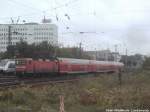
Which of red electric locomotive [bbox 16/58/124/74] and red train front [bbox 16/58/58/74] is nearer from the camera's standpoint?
red train front [bbox 16/58/58/74]

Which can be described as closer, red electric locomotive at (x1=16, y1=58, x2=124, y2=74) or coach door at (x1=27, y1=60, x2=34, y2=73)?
coach door at (x1=27, y1=60, x2=34, y2=73)

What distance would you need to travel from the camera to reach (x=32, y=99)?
21766 millimetres

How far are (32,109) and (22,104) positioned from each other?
8.11 feet

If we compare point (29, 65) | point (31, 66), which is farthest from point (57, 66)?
point (29, 65)

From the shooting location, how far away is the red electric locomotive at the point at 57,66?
51.3m

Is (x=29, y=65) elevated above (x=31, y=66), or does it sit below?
above

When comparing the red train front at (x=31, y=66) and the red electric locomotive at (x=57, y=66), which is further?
the red electric locomotive at (x=57, y=66)

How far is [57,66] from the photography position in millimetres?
56688

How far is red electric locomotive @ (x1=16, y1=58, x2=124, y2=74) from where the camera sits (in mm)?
51312

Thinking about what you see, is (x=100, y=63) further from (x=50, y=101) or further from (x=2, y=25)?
(x=50, y=101)

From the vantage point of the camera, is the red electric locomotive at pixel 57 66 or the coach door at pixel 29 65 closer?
the coach door at pixel 29 65

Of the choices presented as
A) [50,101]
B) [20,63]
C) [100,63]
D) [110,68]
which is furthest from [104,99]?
[110,68]

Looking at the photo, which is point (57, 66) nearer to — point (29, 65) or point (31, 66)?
point (31, 66)

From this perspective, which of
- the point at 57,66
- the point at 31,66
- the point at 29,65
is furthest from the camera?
the point at 57,66
